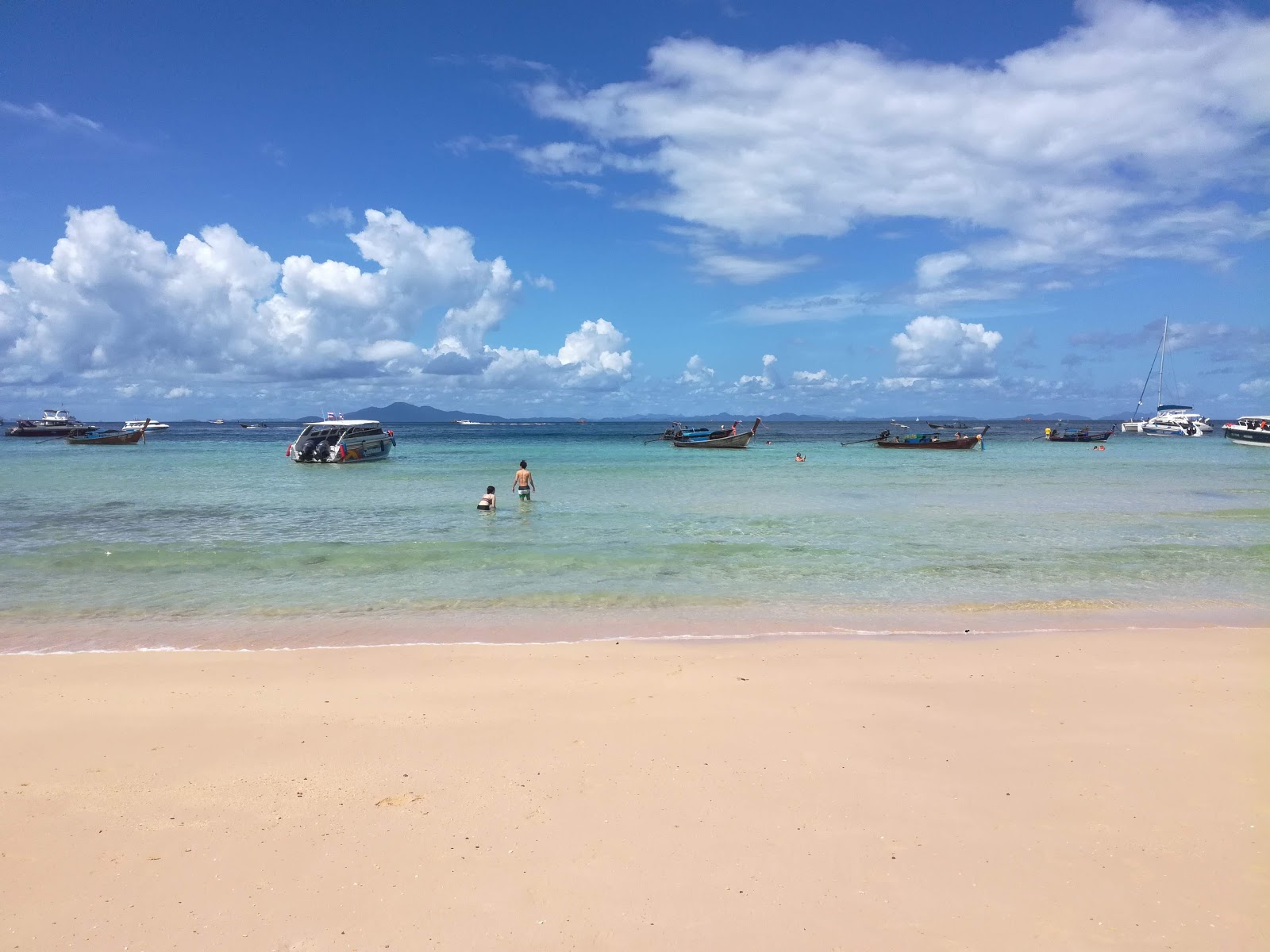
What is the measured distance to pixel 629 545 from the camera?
701 inches

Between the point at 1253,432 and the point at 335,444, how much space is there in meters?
82.4

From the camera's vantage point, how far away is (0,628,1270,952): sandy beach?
4.12m

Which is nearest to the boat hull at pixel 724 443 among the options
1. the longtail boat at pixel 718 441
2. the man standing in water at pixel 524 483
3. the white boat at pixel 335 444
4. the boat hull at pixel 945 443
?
→ the longtail boat at pixel 718 441

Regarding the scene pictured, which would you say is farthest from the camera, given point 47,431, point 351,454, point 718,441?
point 47,431

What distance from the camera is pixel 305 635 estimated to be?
10469 mm

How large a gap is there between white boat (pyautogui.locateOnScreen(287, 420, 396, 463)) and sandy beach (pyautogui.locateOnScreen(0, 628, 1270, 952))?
141ft

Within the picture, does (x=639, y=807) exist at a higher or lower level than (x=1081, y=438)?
lower

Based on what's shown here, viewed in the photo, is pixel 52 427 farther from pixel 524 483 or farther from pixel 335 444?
pixel 524 483

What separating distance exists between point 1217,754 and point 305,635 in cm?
1030

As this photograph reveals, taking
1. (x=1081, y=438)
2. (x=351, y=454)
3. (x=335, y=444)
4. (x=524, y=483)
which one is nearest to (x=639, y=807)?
(x=524, y=483)

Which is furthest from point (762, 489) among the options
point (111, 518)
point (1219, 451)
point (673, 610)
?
point (1219, 451)

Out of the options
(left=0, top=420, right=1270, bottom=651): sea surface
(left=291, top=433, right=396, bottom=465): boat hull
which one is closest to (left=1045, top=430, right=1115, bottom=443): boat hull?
(left=0, top=420, right=1270, bottom=651): sea surface

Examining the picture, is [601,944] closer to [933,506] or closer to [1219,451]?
[933,506]

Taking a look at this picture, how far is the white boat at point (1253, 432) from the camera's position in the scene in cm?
6962
